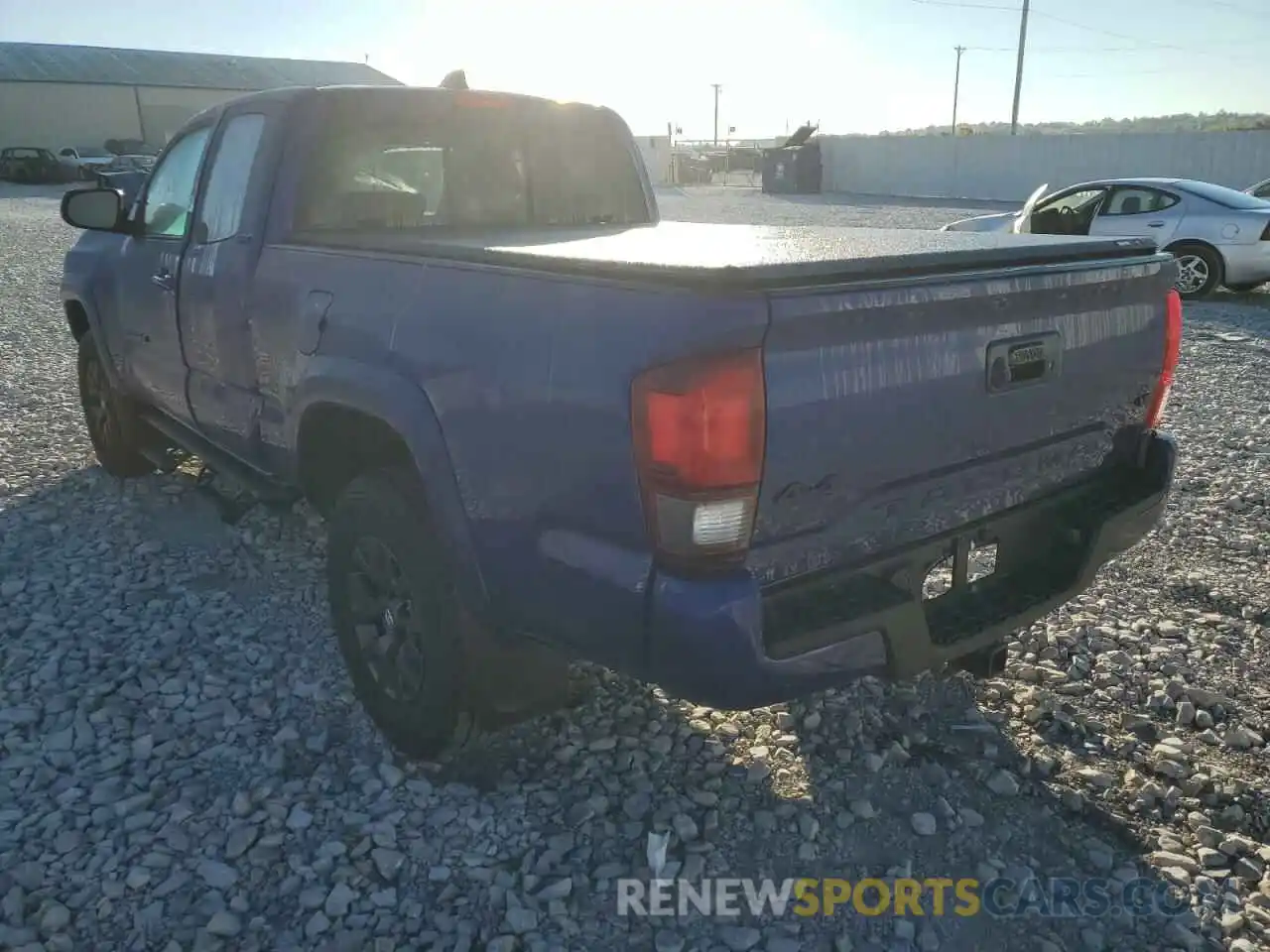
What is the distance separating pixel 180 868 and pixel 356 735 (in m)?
0.70

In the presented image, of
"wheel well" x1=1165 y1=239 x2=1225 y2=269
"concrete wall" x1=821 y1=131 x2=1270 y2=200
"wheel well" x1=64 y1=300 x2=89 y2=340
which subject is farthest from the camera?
"concrete wall" x1=821 y1=131 x2=1270 y2=200

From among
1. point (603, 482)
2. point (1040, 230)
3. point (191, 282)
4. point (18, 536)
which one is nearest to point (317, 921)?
point (603, 482)

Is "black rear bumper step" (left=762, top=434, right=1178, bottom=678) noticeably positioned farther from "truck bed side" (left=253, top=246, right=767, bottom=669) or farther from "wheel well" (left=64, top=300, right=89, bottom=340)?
"wheel well" (left=64, top=300, right=89, bottom=340)

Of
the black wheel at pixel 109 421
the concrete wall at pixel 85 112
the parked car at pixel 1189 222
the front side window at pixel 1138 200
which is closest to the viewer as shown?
the black wheel at pixel 109 421

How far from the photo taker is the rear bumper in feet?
6.75

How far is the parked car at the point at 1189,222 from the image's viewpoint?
36.1 ft

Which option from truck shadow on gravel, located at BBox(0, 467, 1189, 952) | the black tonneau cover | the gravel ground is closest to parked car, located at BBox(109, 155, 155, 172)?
the gravel ground

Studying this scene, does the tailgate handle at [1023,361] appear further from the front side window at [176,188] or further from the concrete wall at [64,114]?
the concrete wall at [64,114]

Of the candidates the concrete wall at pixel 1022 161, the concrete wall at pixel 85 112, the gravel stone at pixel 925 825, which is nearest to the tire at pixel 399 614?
the gravel stone at pixel 925 825

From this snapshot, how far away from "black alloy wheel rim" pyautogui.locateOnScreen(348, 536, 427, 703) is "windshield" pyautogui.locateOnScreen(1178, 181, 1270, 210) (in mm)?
11501

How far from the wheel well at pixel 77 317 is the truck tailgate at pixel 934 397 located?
4746mm

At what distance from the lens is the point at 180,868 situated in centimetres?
258

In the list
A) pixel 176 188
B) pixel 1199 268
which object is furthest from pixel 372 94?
pixel 1199 268

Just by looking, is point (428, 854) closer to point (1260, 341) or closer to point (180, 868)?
point (180, 868)
